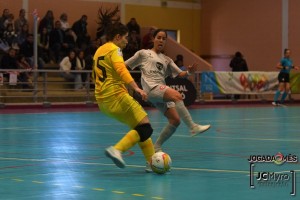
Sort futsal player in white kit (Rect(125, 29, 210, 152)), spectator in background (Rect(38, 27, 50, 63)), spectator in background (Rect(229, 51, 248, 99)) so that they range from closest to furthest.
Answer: futsal player in white kit (Rect(125, 29, 210, 152)) < spectator in background (Rect(38, 27, 50, 63)) < spectator in background (Rect(229, 51, 248, 99))

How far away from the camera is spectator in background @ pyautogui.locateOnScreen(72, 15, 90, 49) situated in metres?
31.2

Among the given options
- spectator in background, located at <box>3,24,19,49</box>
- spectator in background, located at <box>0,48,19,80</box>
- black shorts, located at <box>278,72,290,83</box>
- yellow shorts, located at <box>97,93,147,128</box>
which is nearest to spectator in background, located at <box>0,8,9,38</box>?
spectator in background, located at <box>3,24,19,49</box>

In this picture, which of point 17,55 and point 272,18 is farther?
point 272,18

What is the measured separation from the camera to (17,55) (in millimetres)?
28125

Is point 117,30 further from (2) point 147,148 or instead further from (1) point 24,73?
(1) point 24,73

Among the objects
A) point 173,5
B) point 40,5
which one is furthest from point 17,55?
point 173,5

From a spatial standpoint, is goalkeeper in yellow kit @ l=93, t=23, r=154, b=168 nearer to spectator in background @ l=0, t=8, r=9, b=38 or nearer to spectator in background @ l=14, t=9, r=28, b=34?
spectator in background @ l=0, t=8, r=9, b=38

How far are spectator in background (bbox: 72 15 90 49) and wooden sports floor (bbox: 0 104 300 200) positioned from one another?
14.3 m

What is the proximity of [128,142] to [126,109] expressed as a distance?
44 cm

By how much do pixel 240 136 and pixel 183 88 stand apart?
1186 centimetres

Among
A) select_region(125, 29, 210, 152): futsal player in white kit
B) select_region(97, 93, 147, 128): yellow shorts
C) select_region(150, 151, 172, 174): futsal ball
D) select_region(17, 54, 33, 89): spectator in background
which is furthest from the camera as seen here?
select_region(17, 54, 33, 89): spectator in background

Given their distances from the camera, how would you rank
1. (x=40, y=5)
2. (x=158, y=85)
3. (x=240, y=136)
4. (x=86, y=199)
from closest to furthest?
(x=86, y=199) → (x=158, y=85) → (x=240, y=136) → (x=40, y=5)

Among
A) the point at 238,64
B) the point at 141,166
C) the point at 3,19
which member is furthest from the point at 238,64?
the point at 141,166

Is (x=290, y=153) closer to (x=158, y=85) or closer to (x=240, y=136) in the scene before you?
(x=158, y=85)
